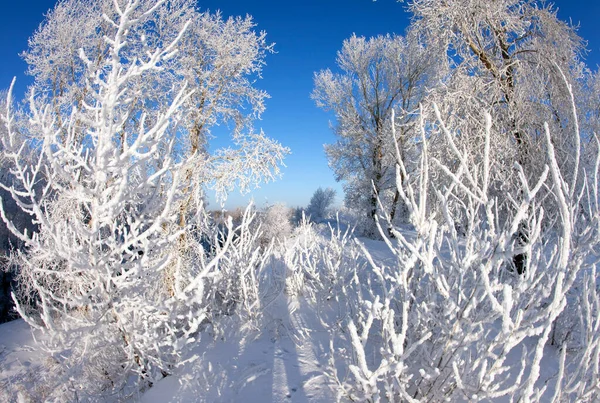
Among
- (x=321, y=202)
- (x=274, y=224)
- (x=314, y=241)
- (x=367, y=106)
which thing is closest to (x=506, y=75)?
(x=314, y=241)

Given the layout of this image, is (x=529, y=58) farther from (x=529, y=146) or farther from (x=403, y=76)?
(x=403, y=76)

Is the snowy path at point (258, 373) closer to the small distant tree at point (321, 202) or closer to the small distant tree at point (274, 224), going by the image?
the small distant tree at point (274, 224)

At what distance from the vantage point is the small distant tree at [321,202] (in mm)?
29484

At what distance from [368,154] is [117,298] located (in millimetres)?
13332

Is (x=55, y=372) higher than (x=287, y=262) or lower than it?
lower

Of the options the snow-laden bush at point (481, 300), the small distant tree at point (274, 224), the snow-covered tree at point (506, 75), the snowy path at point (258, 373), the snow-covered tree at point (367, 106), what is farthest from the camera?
the small distant tree at point (274, 224)

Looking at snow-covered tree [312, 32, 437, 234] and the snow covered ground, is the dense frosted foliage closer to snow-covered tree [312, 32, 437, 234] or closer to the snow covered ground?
the snow covered ground

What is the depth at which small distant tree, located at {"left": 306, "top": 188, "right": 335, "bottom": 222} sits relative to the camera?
2948 cm

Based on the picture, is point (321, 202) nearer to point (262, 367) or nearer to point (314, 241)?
point (314, 241)

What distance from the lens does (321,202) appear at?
30.1 m

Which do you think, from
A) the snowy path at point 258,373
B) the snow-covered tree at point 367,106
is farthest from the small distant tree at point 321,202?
the snowy path at point 258,373

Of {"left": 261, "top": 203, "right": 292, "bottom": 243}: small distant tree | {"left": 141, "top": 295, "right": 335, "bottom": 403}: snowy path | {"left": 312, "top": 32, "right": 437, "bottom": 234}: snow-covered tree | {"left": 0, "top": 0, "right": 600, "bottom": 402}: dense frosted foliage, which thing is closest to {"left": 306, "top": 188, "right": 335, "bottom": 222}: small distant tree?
{"left": 261, "top": 203, "right": 292, "bottom": 243}: small distant tree

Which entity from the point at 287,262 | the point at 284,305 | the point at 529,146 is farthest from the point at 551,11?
→ the point at 284,305

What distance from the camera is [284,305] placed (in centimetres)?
481
